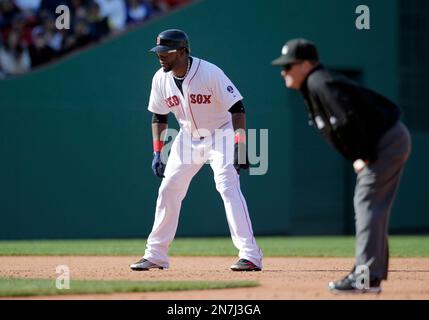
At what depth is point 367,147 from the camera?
19.7 feet

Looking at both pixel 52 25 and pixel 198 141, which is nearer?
pixel 198 141

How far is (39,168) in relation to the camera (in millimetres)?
14289

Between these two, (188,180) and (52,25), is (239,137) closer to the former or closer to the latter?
(188,180)

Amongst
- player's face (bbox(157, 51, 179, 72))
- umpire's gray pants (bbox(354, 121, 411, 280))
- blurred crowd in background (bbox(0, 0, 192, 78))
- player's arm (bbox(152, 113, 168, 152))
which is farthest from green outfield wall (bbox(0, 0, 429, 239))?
umpire's gray pants (bbox(354, 121, 411, 280))

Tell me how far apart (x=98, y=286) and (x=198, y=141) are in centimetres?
195

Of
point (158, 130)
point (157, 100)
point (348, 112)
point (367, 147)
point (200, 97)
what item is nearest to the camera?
point (348, 112)

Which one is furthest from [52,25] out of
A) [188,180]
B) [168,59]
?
[188,180]

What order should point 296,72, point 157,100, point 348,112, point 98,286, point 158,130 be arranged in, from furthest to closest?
point 158,130 < point 157,100 < point 98,286 < point 296,72 < point 348,112

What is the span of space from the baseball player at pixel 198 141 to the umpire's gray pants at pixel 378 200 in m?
1.87

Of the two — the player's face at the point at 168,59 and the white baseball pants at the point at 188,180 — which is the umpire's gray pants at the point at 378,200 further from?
the player's face at the point at 168,59

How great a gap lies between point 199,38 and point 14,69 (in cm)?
321

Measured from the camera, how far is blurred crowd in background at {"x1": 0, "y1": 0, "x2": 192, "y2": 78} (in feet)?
47.0
